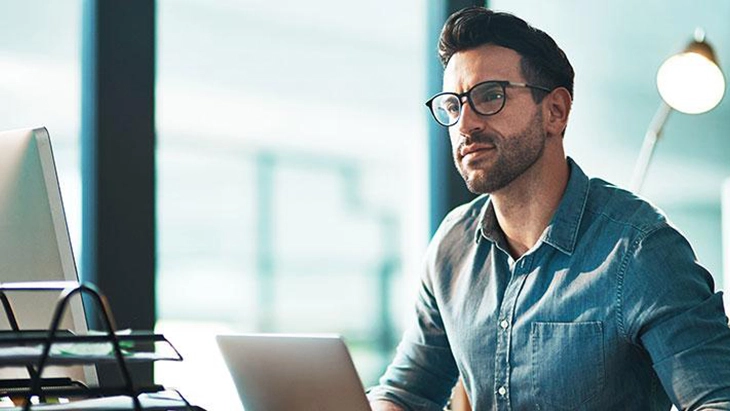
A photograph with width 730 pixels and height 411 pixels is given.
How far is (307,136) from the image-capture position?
304 centimetres

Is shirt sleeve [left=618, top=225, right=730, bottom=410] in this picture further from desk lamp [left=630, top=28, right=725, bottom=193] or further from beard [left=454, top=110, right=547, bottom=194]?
desk lamp [left=630, top=28, right=725, bottom=193]

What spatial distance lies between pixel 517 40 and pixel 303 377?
2.84 ft

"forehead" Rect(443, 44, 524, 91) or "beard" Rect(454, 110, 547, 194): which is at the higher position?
"forehead" Rect(443, 44, 524, 91)

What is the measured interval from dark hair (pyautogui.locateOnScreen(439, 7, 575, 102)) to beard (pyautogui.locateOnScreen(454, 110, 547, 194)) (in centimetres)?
10

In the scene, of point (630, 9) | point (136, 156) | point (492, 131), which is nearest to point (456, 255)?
point (492, 131)

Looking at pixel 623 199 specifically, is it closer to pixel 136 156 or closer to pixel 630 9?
pixel 136 156

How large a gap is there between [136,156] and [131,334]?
1630 millimetres

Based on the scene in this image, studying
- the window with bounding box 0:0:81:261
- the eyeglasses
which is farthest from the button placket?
the window with bounding box 0:0:81:261

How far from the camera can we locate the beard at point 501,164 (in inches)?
76.0

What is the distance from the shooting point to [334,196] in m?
3.07

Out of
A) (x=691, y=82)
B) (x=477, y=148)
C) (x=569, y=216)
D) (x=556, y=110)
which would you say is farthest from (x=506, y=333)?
(x=691, y=82)

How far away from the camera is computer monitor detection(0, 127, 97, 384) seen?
50.2 inches

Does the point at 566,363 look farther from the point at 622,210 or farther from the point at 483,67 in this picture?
the point at 483,67

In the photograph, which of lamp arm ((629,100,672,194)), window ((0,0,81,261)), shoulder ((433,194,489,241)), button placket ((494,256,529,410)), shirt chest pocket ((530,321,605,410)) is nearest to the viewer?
shirt chest pocket ((530,321,605,410))
